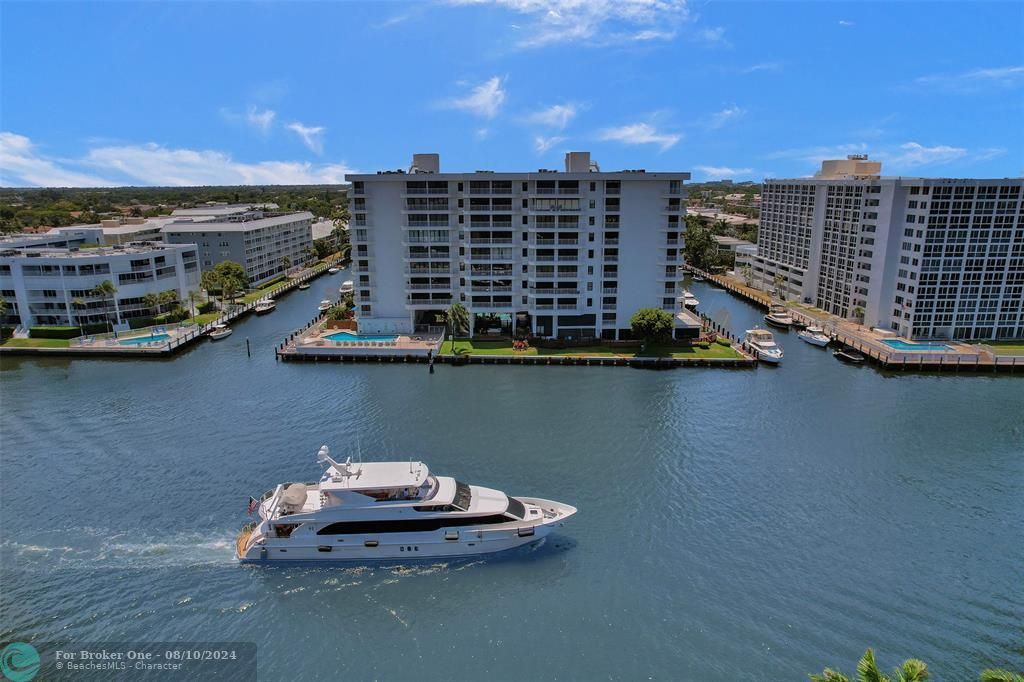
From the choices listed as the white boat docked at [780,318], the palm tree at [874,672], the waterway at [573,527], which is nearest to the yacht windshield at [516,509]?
the waterway at [573,527]

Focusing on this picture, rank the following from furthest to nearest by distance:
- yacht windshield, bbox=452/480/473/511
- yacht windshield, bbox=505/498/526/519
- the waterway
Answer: yacht windshield, bbox=505/498/526/519, yacht windshield, bbox=452/480/473/511, the waterway

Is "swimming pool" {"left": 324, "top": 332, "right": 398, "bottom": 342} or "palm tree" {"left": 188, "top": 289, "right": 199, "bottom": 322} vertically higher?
"palm tree" {"left": 188, "top": 289, "right": 199, "bottom": 322}

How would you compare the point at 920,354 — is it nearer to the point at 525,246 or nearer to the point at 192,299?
the point at 525,246

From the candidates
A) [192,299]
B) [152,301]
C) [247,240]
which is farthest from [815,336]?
[247,240]

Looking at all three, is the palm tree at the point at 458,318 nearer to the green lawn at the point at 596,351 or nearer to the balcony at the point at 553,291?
the green lawn at the point at 596,351

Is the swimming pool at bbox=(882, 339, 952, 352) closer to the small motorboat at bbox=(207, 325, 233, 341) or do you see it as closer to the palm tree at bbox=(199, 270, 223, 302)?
the small motorboat at bbox=(207, 325, 233, 341)

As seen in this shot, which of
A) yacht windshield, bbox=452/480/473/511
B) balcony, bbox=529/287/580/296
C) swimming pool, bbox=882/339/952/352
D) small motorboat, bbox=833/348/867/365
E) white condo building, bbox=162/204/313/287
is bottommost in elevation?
yacht windshield, bbox=452/480/473/511

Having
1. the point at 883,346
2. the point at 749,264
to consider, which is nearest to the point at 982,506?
the point at 883,346

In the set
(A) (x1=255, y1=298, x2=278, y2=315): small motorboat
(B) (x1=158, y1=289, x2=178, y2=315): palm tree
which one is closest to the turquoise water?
(A) (x1=255, y1=298, x2=278, y2=315): small motorboat
